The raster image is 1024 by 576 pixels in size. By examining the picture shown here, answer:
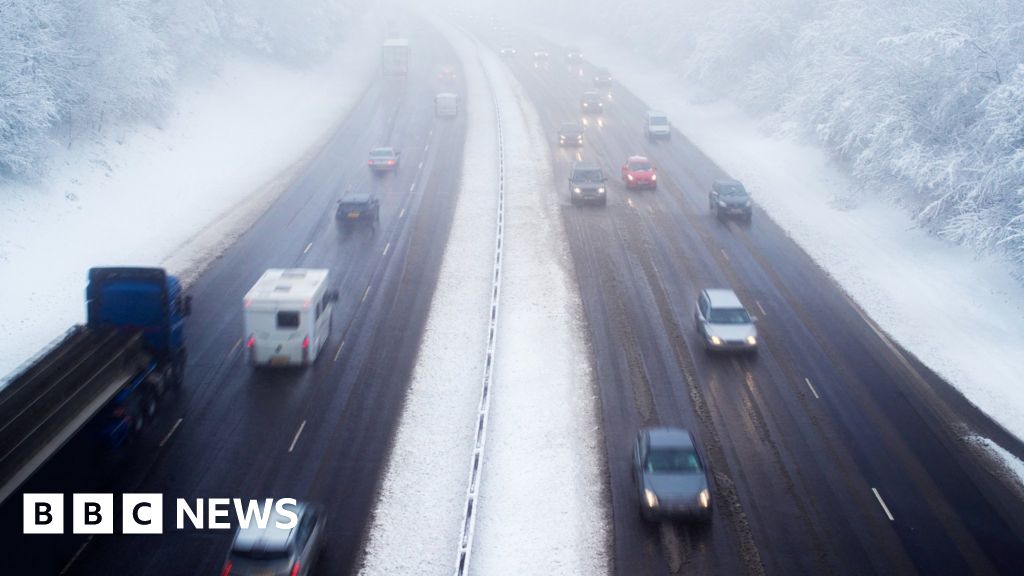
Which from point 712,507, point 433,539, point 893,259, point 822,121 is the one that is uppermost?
point 822,121

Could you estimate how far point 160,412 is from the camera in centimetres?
2086

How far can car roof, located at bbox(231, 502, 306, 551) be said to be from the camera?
13.9 meters

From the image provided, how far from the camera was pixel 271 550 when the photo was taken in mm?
13906

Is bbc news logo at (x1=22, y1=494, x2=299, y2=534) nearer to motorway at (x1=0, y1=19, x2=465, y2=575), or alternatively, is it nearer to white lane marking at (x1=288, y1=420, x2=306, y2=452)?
motorway at (x1=0, y1=19, x2=465, y2=575)

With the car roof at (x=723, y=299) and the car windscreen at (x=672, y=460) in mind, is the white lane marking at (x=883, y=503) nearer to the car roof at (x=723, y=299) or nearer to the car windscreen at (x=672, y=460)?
the car windscreen at (x=672, y=460)

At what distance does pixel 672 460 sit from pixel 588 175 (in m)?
26.1

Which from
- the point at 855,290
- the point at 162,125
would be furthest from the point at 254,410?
the point at 162,125

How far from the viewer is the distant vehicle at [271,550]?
1384 cm

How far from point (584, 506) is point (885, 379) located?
11881mm

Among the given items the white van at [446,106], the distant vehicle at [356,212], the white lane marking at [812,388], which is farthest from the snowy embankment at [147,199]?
the white lane marking at [812,388]

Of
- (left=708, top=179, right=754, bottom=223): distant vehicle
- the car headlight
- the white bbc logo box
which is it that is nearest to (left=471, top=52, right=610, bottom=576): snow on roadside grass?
the car headlight

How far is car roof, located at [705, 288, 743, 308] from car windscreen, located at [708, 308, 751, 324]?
15 centimetres

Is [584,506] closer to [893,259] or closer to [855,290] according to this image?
[855,290]

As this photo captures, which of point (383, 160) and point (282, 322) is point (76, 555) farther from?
point (383, 160)
